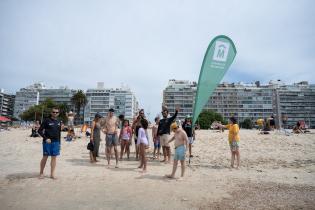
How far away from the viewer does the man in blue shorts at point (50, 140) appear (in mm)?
5911

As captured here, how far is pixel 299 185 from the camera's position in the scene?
19.3ft

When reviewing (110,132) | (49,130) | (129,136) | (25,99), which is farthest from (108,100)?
(49,130)

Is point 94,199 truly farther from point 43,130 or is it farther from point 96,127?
point 96,127

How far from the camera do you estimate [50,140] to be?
5.93 metres

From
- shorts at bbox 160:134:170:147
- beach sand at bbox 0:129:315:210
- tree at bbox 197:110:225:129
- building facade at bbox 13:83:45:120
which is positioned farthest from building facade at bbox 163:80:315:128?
beach sand at bbox 0:129:315:210

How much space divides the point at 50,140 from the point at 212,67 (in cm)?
555

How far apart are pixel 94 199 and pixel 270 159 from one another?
8.08 metres

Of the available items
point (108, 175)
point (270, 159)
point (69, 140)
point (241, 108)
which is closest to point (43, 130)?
point (108, 175)

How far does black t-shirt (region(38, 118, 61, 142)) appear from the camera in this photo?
5.95 metres

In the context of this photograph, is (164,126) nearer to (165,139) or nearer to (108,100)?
(165,139)

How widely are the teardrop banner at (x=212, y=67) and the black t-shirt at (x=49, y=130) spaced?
438 centimetres

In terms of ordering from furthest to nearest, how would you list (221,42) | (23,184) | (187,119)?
(187,119)
(221,42)
(23,184)

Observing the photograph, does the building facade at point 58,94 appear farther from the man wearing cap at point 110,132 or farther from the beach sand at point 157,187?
the beach sand at point 157,187

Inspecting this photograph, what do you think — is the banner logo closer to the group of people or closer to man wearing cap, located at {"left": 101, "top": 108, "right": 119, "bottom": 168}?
the group of people
